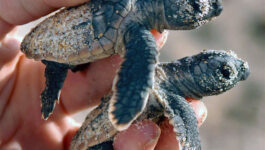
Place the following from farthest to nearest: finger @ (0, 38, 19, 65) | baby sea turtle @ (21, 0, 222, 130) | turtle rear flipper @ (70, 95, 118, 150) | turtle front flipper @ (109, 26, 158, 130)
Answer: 1. finger @ (0, 38, 19, 65)
2. turtle rear flipper @ (70, 95, 118, 150)
3. baby sea turtle @ (21, 0, 222, 130)
4. turtle front flipper @ (109, 26, 158, 130)

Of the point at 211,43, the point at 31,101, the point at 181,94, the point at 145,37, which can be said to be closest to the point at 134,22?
the point at 145,37

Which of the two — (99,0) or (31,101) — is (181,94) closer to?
(99,0)

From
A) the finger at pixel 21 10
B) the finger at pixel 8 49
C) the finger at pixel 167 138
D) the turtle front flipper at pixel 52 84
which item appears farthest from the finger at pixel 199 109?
the finger at pixel 8 49

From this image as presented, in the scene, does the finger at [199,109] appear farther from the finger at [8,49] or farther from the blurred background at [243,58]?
the blurred background at [243,58]

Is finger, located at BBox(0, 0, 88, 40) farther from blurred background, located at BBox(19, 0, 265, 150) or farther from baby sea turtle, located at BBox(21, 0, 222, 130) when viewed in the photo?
blurred background, located at BBox(19, 0, 265, 150)

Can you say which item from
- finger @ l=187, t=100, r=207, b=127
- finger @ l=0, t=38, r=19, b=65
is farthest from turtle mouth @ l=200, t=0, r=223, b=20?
finger @ l=0, t=38, r=19, b=65

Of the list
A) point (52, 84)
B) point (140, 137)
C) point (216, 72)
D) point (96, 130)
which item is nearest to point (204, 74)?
point (216, 72)

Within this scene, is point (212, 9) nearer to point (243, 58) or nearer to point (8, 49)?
point (8, 49)
